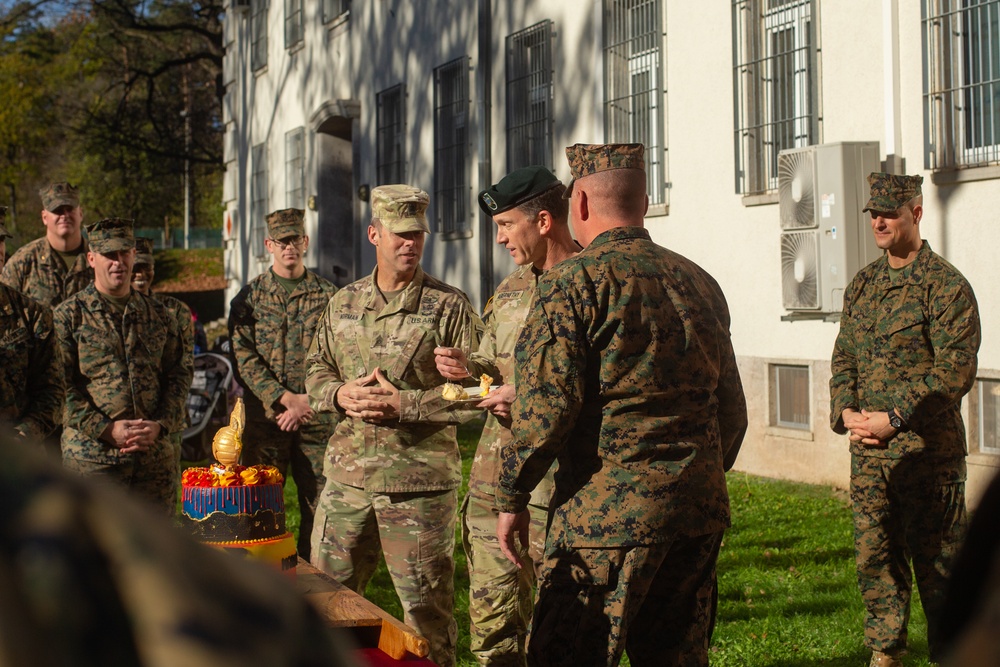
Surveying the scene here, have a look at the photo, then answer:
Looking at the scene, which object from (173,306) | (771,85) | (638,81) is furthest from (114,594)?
(638,81)

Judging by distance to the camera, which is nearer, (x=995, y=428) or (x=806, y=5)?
(x=995, y=428)

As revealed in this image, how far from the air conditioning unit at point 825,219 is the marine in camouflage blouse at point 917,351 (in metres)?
2.93

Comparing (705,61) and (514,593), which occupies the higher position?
(705,61)

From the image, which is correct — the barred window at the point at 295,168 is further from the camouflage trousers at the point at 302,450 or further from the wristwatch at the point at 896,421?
the wristwatch at the point at 896,421

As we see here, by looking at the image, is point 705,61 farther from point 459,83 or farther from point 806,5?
point 459,83

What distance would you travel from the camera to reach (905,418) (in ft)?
17.9

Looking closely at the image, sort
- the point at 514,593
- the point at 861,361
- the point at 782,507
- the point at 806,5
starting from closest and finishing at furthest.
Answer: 1. the point at 514,593
2. the point at 861,361
3. the point at 782,507
4. the point at 806,5

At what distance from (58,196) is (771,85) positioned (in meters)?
5.79

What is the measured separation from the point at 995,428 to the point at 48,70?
55.2 metres

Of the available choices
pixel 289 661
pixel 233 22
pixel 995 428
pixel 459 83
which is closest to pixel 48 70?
pixel 233 22

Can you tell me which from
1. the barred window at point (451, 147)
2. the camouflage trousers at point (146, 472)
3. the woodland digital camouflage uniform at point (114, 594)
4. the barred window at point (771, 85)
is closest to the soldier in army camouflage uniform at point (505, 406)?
the camouflage trousers at point (146, 472)

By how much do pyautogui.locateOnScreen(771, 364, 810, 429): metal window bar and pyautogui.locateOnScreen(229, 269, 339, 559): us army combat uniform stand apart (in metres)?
4.34

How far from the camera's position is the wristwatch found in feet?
18.0

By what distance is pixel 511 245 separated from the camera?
5094mm
